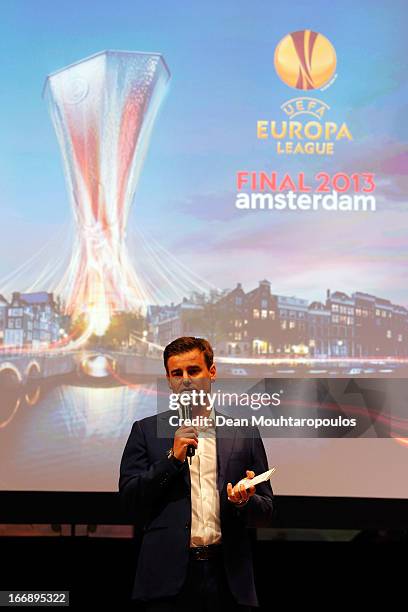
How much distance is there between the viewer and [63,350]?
11.4 ft

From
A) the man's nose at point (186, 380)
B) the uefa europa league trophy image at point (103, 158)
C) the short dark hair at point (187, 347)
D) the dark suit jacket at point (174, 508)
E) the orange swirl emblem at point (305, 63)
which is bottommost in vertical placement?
the dark suit jacket at point (174, 508)

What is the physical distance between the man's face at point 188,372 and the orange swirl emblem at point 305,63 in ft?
6.72

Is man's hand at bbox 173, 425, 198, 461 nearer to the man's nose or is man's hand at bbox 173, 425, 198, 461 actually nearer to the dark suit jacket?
the dark suit jacket

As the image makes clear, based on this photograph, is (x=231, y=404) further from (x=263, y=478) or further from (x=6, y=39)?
(x=6, y=39)

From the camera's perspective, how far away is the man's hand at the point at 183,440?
1.70 meters

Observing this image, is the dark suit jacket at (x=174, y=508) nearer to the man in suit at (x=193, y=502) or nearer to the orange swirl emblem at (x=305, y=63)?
the man in suit at (x=193, y=502)

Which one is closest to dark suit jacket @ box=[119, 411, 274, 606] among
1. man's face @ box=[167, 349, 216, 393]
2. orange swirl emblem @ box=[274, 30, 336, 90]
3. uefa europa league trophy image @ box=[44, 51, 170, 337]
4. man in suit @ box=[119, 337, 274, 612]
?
man in suit @ box=[119, 337, 274, 612]

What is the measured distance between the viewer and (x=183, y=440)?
5.57 ft

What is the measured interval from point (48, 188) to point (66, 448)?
1217 millimetres

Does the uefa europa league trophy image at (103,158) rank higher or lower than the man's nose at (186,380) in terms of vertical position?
higher

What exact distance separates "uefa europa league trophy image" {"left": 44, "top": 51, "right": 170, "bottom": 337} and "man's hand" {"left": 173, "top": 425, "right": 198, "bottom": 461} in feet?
5.92

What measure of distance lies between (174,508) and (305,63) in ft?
7.86

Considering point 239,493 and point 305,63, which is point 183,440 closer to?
point 239,493

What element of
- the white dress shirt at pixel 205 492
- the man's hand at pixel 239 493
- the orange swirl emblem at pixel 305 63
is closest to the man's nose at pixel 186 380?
the white dress shirt at pixel 205 492
